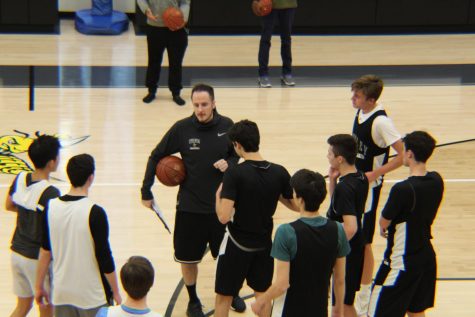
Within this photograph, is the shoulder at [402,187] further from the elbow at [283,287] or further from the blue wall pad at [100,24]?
the blue wall pad at [100,24]

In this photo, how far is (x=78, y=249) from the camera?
15.0ft

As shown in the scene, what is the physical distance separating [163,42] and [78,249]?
643 cm

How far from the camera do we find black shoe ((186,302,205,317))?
230 inches

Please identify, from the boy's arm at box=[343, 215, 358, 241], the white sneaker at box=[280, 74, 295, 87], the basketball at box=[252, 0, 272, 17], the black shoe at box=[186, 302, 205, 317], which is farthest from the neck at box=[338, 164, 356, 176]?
the white sneaker at box=[280, 74, 295, 87]

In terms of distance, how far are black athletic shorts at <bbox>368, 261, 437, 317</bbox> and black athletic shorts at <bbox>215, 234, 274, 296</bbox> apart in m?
0.71

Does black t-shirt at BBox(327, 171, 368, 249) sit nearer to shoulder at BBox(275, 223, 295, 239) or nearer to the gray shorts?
shoulder at BBox(275, 223, 295, 239)

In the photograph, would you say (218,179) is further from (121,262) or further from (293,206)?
(121,262)

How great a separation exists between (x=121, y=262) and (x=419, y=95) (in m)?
6.39

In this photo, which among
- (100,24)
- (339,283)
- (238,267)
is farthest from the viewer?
(100,24)

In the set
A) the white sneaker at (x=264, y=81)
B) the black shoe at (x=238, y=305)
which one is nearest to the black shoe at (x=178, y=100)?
the white sneaker at (x=264, y=81)

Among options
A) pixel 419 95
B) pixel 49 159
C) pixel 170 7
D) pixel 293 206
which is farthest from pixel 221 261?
pixel 419 95

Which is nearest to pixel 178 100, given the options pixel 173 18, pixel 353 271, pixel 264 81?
pixel 173 18

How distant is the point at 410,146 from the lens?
5.07 metres

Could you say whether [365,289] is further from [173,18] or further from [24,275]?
[173,18]
